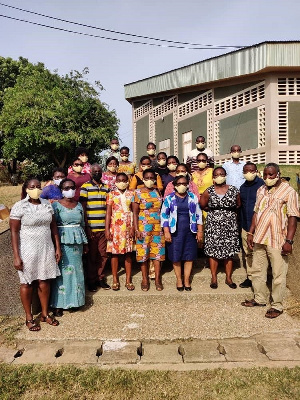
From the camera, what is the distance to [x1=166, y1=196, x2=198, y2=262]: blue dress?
4.98 meters

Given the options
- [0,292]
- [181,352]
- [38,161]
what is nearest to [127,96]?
[38,161]

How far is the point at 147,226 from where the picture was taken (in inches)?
198

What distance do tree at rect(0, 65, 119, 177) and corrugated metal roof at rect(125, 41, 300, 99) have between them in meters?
4.13

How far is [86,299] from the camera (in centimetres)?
495

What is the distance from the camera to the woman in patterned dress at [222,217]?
4988 millimetres

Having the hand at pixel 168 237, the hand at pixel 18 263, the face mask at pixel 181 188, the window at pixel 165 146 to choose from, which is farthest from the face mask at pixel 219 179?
the window at pixel 165 146

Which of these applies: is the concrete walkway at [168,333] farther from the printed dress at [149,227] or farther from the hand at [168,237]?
the hand at [168,237]

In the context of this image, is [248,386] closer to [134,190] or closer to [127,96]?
[134,190]

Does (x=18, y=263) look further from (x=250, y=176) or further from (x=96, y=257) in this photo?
(x=250, y=176)

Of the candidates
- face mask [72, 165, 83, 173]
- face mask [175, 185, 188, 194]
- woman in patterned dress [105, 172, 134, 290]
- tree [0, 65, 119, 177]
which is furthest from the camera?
tree [0, 65, 119, 177]

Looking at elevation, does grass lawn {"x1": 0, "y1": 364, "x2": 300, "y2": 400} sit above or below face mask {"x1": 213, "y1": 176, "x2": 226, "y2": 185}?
below

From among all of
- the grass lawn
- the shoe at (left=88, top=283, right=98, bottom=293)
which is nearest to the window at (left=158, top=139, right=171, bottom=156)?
the shoe at (left=88, top=283, right=98, bottom=293)

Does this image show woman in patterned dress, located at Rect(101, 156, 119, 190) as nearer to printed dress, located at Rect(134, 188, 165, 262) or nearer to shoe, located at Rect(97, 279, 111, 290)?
printed dress, located at Rect(134, 188, 165, 262)

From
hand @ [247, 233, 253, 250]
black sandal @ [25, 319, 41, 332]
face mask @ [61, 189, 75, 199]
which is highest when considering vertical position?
face mask @ [61, 189, 75, 199]
